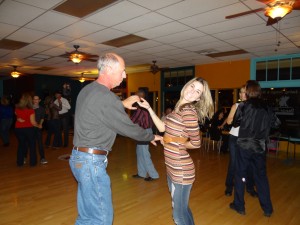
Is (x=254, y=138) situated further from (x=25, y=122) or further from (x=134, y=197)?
(x=25, y=122)

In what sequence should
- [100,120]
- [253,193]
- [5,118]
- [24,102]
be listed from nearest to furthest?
[100,120]
[253,193]
[24,102]
[5,118]

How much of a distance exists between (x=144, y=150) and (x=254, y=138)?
76.9 inches

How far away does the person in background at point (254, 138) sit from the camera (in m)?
2.80

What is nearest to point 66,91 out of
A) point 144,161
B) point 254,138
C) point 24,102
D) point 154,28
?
point 24,102

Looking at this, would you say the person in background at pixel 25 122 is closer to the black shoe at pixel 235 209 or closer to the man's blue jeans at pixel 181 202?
the man's blue jeans at pixel 181 202

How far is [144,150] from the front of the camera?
13.4 feet

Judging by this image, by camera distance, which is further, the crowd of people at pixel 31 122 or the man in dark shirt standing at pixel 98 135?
the crowd of people at pixel 31 122

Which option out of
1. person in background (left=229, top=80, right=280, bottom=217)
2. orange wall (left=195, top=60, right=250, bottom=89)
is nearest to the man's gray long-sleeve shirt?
person in background (left=229, top=80, right=280, bottom=217)

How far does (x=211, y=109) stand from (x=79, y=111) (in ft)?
3.73

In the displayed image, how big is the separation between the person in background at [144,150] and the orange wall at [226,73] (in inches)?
233

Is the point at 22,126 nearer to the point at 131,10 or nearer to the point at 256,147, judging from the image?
the point at 131,10

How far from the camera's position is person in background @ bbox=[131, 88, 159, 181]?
395 centimetres

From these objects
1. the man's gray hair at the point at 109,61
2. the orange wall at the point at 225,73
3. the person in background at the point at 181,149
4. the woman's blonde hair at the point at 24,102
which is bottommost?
the person in background at the point at 181,149

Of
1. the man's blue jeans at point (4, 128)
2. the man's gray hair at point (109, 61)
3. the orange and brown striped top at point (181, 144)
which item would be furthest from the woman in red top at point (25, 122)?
the orange and brown striped top at point (181, 144)
